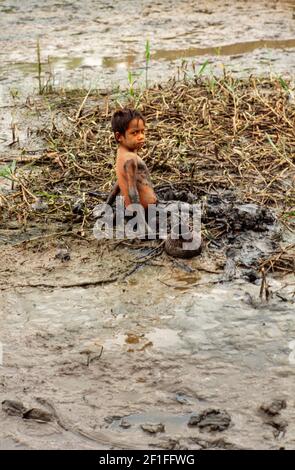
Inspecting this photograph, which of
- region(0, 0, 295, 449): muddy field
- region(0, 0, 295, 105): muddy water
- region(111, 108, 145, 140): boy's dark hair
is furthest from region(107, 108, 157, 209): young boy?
region(0, 0, 295, 105): muddy water

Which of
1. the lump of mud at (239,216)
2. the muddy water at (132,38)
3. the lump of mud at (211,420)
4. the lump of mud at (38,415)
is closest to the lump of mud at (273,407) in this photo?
the lump of mud at (211,420)

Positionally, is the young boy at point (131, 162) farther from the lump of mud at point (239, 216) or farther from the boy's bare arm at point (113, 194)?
the lump of mud at point (239, 216)

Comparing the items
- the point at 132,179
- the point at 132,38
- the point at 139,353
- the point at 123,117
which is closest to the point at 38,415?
the point at 139,353

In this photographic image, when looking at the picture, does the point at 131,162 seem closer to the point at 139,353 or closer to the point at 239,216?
the point at 239,216

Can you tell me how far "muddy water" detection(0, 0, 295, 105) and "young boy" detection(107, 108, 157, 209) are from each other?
3329 mm

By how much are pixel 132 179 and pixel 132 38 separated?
5.35m

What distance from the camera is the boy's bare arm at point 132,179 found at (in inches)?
182

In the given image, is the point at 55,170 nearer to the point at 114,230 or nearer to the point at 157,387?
the point at 114,230

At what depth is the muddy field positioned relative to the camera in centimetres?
313

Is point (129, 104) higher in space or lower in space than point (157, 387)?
higher

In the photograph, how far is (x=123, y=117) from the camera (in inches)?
177

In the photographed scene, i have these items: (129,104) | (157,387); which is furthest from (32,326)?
(129,104)
